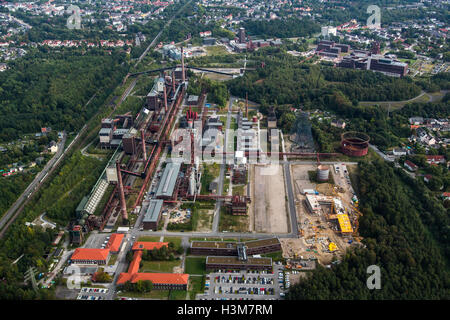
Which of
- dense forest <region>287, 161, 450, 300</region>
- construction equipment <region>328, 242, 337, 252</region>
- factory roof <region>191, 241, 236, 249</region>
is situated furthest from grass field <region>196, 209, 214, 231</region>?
dense forest <region>287, 161, 450, 300</region>

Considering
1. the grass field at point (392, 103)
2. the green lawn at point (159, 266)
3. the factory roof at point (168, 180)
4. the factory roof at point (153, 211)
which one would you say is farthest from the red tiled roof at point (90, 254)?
the grass field at point (392, 103)

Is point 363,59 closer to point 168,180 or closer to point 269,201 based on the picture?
point 269,201

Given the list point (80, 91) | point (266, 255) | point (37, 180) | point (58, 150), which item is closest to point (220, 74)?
point (80, 91)

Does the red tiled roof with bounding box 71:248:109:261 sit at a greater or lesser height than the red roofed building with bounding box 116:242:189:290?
greater

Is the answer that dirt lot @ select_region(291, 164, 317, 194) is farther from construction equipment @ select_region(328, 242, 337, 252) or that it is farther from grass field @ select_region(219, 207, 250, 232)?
construction equipment @ select_region(328, 242, 337, 252)

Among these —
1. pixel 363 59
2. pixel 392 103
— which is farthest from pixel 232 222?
pixel 363 59
